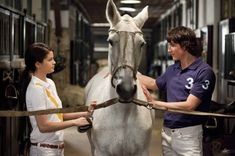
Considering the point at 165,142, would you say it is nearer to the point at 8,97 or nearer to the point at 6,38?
the point at 8,97

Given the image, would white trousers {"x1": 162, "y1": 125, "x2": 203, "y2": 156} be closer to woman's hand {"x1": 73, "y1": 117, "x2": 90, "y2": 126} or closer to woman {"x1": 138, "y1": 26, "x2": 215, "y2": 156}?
woman {"x1": 138, "y1": 26, "x2": 215, "y2": 156}

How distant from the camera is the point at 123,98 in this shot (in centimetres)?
251

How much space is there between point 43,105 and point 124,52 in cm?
59

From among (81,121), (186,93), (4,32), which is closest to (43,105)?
(81,121)

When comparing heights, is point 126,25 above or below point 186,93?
above

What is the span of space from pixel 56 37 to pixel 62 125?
25.7 feet

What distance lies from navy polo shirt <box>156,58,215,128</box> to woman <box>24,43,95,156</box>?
57 cm

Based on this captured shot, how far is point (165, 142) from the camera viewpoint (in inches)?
121

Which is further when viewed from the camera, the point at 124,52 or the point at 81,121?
the point at 81,121

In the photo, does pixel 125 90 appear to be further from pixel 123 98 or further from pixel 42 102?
pixel 42 102

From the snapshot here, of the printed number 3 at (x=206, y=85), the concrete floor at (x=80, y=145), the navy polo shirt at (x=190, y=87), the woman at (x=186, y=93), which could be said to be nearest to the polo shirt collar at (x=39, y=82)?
the woman at (x=186, y=93)

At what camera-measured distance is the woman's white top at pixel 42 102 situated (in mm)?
2707

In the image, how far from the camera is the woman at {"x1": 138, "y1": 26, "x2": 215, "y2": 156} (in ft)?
9.36

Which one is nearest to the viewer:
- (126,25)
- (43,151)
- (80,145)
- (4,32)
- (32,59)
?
(126,25)
